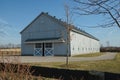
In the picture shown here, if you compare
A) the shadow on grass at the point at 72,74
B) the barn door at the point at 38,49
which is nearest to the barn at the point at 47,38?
the barn door at the point at 38,49

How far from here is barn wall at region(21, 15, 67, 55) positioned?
38.4 metres

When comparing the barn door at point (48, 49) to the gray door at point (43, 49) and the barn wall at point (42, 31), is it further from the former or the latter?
the barn wall at point (42, 31)

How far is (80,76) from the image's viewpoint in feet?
31.3

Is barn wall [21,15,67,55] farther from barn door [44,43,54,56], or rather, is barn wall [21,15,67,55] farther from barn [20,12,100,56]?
barn door [44,43,54,56]

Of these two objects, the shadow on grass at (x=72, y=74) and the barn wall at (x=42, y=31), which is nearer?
the shadow on grass at (x=72, y=74)

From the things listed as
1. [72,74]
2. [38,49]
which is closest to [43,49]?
[38,49]

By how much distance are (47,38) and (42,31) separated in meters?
1.86

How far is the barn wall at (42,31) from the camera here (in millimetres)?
38438

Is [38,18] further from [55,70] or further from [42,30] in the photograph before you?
[55,70]

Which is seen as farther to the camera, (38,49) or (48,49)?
(38,49)

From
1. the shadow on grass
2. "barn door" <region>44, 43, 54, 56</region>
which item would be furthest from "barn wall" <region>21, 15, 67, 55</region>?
the shadow on grass

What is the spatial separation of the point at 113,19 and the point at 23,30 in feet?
135

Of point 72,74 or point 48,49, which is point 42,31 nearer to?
point 48,49

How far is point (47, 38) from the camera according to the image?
1572 inches
